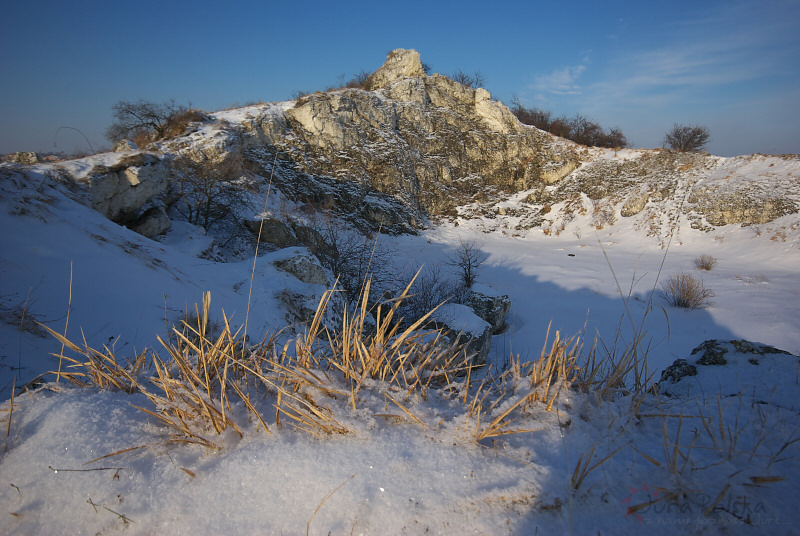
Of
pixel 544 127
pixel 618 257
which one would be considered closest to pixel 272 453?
pixel 618 257

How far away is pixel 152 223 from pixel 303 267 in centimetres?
578

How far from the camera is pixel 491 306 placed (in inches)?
326

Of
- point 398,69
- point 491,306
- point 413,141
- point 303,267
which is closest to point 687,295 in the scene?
point 491,306

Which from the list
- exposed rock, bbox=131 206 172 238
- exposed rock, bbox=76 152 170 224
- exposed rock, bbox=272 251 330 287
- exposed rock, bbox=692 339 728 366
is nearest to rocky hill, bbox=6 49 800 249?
exposed rock, bbox=76 152 170 224

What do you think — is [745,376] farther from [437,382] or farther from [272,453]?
[272,453]

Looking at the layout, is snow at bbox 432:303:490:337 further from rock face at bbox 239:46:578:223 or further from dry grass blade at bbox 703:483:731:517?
rock face at bbox 239:46:578:223

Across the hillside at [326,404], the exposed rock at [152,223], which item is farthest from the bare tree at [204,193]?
the hillside at [326,404]

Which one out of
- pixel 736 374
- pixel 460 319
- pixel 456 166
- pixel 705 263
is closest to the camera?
pixel 736 374

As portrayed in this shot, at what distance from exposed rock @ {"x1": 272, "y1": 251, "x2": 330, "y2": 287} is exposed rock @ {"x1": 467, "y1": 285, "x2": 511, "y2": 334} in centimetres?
372

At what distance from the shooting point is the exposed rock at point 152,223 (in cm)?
908

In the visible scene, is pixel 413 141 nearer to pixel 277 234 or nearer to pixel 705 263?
pixel 277 234

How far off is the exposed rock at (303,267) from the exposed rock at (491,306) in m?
3.72

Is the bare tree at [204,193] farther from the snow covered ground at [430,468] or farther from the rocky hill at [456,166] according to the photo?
the snow covered ground at [430,468]

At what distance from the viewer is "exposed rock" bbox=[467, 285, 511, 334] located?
8.21m
